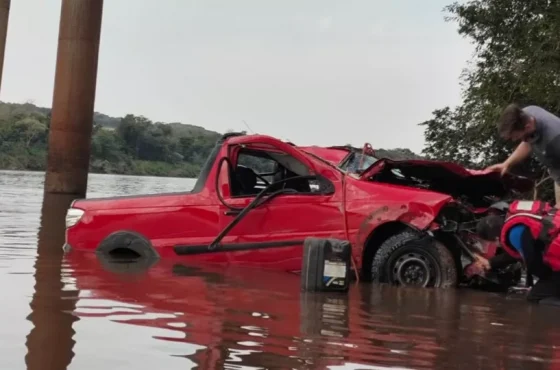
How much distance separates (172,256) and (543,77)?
1026cm

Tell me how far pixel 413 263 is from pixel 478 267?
1.82ft

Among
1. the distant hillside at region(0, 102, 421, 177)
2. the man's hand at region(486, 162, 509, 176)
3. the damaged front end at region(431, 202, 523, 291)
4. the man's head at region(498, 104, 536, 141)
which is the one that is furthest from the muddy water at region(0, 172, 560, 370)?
the distant hillside at region(0, 102, 421, 177)

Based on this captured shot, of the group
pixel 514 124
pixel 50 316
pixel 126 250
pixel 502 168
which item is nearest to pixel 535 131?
pixel 514 124

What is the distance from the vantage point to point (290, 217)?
287 inches

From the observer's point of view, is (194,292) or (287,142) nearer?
(194,292)

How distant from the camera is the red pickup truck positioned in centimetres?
695

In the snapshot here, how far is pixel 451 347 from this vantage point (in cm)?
447

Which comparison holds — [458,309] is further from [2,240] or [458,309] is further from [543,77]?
Answer: [543,77]

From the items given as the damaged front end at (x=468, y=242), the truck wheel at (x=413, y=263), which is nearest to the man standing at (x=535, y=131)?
the damaged front end at (x=468, y=242)

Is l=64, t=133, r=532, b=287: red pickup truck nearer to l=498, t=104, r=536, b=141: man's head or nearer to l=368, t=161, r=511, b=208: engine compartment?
l=368, t=161, r=511, b=208: engine compartment

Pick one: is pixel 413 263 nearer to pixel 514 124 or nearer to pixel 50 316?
pixel 514 124

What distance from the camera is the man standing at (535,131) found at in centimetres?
604

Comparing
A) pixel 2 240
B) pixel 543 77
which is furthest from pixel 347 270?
pixel 543 77

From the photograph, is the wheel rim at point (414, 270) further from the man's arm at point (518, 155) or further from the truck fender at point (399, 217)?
the man's arm at point (518, 155)
